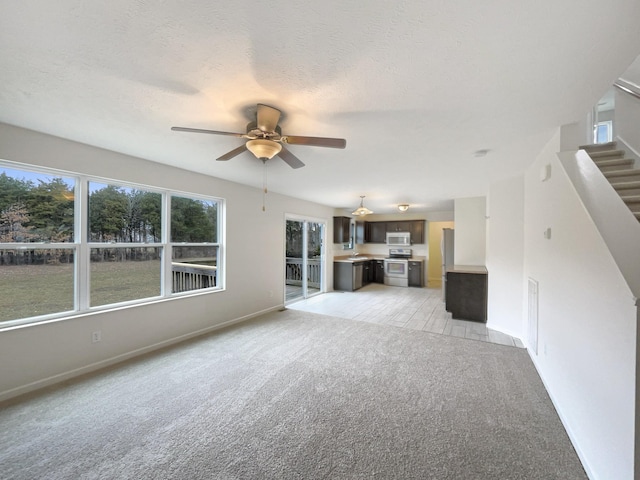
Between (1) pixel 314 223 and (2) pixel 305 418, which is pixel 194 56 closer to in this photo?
(2) pixel 305 418

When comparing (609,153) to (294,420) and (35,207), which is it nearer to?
(294,420)

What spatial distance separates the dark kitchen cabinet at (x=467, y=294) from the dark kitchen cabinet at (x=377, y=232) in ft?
13.2

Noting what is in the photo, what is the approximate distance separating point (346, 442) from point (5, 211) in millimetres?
3595

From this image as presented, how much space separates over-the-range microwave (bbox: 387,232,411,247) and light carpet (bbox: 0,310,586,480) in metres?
5.25

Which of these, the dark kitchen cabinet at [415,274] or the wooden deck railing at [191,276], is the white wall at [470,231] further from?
the wooden deck railing at [191,276]

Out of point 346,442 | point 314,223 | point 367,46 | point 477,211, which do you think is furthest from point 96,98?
point 477,211

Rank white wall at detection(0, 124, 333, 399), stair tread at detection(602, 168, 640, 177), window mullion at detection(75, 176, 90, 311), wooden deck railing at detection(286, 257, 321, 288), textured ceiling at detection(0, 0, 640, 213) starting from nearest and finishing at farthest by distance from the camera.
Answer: textured ceiling at detection(0, 0, 640, 213) → stair tread at detection(602, 168, 640, 177) → white wall at detection(0, 124, 333, 399) → window mullion at detection(75, 176, 90, 311) → wooden deck railing at detection(286, 257, 321, 288)

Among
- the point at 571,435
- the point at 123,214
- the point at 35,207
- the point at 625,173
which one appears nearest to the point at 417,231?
the point at 625,173

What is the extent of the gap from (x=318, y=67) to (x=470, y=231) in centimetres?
540

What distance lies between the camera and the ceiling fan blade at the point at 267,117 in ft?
6.27

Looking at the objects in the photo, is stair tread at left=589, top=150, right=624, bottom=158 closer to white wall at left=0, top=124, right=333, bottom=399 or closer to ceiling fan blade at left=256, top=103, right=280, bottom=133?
ceiling fan blade at left=256, top=103, right=280, bottom=133

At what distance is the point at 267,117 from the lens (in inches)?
76.3

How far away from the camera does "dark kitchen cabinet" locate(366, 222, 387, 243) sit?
878 centimetres

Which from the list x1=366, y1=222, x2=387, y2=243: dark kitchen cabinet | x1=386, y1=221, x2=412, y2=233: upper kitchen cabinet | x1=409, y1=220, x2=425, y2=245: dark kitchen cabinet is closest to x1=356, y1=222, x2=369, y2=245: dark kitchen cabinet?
x1=366, y1=222, x2=387, y2=243: dark kitchen cabinet
